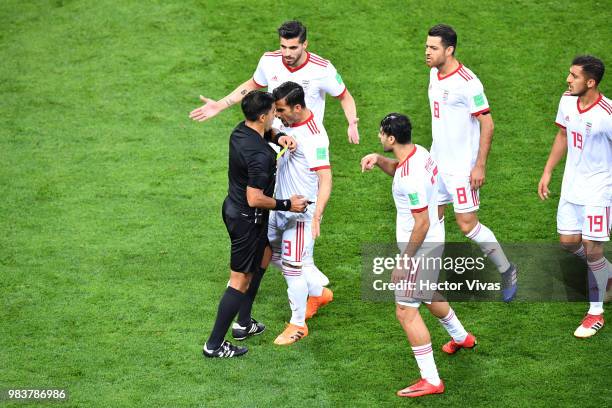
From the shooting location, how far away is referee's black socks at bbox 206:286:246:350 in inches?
331

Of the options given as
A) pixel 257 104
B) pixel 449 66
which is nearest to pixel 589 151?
pixel 449 66

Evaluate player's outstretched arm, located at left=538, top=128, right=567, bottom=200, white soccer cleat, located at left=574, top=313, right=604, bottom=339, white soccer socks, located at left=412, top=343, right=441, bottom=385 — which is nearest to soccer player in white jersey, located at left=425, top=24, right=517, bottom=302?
player's outstretched arm, located at left=538, top=128, right=567, bottom=200

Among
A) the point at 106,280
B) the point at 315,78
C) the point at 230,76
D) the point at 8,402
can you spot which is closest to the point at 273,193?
the point at 315,78

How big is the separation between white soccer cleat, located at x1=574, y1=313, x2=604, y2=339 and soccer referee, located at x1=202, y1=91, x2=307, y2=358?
263 centimetres

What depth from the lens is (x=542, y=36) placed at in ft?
44.4

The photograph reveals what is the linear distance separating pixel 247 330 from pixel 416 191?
2199mm

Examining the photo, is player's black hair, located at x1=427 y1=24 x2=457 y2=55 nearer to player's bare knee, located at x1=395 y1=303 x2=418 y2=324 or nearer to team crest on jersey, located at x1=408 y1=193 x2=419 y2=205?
→ team crest on jersey, located at x1=408 y1=193 x2=419 y2=205

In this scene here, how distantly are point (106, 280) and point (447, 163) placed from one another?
11.1ft

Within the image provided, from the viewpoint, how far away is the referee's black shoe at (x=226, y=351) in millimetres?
8531

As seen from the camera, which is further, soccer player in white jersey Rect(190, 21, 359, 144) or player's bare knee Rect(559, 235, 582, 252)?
soccer player in white jersey Rect(190, 21, 359, 144)

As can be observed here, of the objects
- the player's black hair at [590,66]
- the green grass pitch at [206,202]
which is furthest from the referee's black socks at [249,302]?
the player's black hair at [590,66]

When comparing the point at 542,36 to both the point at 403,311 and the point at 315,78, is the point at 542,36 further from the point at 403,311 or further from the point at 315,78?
the point at 403,311

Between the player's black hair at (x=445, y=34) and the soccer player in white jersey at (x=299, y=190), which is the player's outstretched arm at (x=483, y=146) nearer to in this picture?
the player's black hair at (x=445, y=34)

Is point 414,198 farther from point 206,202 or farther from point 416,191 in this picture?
point 206,202
